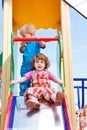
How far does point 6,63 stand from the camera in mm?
2898

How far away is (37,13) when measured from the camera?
12.6 feet

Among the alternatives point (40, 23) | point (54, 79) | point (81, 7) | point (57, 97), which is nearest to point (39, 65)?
point (54, 79)

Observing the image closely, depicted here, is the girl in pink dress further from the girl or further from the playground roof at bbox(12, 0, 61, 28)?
the playground roof at bbox(12, 0, 61, 28)

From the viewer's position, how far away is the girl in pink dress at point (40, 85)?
8.09 ft

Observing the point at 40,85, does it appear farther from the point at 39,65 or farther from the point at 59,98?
Answer: the point at 59,98

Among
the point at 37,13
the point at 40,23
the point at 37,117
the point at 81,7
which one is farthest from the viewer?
the point at 40,23

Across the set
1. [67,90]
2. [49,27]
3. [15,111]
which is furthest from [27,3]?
[15,111]

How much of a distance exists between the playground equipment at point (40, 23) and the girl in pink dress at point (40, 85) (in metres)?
0.20

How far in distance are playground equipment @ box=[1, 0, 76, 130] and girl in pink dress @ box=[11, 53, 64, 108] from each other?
20 cm

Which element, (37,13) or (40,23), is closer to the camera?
(37,13)

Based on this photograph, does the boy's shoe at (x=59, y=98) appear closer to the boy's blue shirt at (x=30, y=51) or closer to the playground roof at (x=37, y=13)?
the boy's blue shirt at (x=30, y=51)

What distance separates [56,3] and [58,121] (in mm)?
1720

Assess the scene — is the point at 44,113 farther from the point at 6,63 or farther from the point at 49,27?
the point at 49,27

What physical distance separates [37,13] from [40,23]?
17cm
